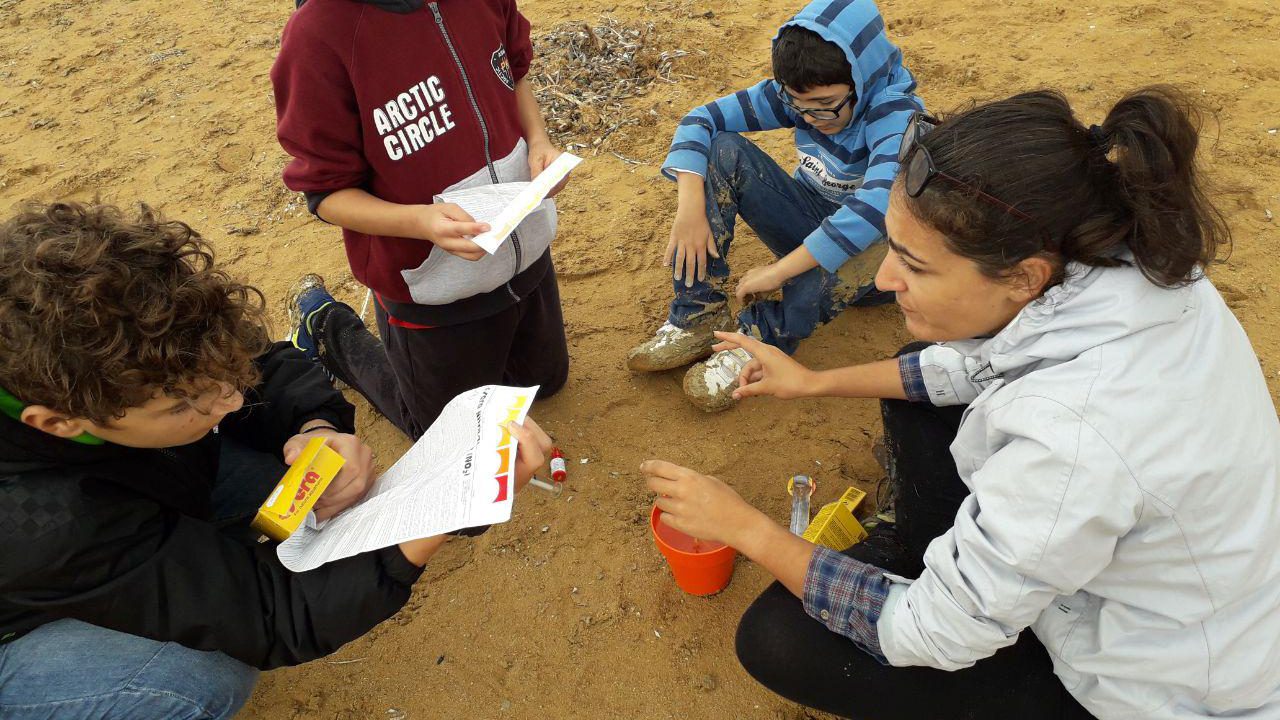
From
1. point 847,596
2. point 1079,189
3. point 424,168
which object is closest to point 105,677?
point 424,168

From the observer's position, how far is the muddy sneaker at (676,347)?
112 inches

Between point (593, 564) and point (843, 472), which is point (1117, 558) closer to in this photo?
point (843, 472)

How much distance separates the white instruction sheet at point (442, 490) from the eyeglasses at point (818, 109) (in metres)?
1.39

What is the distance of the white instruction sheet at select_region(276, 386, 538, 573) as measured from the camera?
1.54 m

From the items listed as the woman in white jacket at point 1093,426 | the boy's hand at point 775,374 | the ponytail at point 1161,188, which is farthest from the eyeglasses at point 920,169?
the boy's hand at point 775,374

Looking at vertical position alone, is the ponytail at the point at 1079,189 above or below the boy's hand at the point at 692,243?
above

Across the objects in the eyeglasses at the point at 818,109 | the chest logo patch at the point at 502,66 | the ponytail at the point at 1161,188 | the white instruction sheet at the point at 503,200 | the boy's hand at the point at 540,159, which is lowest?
the eyeglasses at the point at 818,109

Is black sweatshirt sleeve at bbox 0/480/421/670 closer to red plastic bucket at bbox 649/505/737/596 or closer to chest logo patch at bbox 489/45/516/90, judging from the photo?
red plastic bucket at bbox 649/505/737/596

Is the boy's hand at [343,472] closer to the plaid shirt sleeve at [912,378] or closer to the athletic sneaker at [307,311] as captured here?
the athletic sneaker at [307,311]

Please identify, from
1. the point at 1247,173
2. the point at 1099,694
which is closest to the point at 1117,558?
the point at 1099,694

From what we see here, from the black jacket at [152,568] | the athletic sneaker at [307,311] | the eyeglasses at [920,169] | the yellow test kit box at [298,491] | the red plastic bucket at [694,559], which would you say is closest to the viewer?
the eyeglasses at [920,169]

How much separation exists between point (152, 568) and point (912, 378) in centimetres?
176

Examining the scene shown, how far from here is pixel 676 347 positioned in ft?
9.31

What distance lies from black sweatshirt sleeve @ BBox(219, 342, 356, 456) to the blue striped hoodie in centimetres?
135
